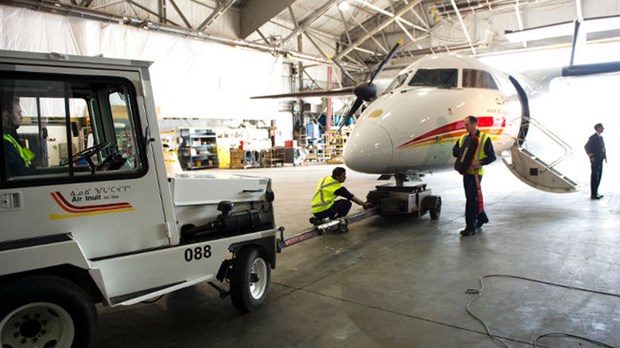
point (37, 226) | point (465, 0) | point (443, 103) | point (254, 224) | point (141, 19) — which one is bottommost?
point (254, 224)

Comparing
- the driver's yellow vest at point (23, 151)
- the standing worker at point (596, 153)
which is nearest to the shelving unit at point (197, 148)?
the standing worker at point (596, 153)

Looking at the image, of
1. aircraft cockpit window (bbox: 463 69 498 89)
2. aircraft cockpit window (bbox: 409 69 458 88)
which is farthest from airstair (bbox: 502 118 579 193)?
aircraft cockpit window (bbox: 409 69 458 88)

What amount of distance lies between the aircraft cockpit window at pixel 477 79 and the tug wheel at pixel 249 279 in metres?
6.10

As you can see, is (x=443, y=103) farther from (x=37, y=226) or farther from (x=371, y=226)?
(x=37, y=226)

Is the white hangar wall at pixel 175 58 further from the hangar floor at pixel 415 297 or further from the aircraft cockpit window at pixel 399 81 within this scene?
the hangar floor at pixel 415 297

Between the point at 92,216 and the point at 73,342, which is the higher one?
the point at 92,216

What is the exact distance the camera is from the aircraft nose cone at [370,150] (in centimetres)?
700

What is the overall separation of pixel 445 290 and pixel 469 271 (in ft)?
2.62

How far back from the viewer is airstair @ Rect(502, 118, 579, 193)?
8.78 metres

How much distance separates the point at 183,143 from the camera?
2362cm

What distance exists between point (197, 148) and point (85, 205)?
21854 mm

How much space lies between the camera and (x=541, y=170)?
906cm

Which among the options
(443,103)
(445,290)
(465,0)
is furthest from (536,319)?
(465,0)

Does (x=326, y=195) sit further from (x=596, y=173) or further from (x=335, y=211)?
(x=596, y=173)
